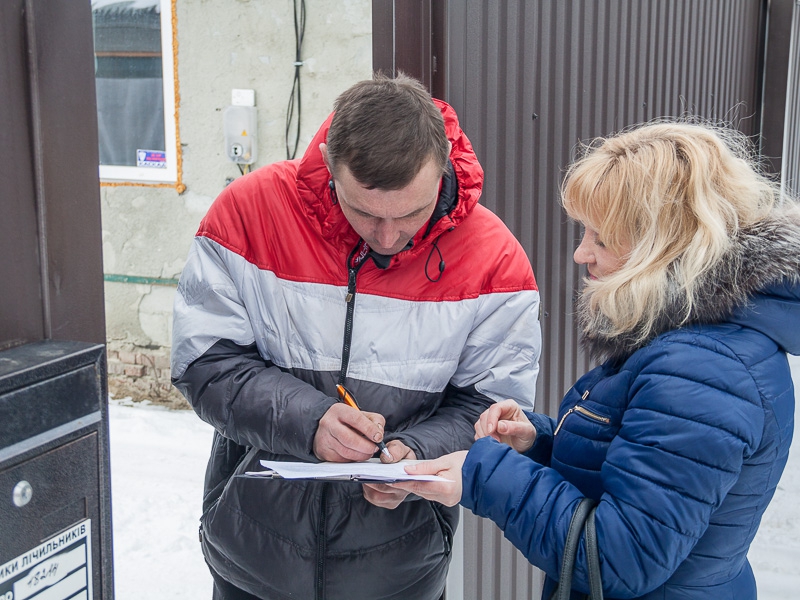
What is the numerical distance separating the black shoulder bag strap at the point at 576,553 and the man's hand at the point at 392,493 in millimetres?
442

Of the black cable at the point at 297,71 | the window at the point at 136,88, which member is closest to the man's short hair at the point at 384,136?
the black cable at the point at 297,71

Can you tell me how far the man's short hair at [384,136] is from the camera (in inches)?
63.4

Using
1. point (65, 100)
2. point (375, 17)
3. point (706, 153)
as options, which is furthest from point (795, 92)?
point (65, 100)

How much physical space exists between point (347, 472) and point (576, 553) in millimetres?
409

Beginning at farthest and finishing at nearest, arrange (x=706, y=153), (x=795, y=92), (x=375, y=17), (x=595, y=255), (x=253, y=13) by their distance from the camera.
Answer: (x=795, y=92)
(x=253, y=13)
(x=375, y=17)
(x=595, y=255)
(x=706, y=153)

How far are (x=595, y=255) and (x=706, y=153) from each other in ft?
0.85

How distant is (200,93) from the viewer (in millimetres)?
5156

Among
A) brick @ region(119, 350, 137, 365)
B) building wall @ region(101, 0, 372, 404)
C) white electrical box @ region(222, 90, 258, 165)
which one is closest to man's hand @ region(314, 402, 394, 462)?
building wall @ region(101, 0, 372, 404)

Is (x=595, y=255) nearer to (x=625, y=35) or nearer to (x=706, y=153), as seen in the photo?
(x=706, y=153)

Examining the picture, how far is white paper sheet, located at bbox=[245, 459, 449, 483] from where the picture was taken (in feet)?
4.67

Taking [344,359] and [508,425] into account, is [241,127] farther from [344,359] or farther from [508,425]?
[508,425]

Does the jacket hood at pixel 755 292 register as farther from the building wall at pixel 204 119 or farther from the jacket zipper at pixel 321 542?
the building wall at pixel 204 119

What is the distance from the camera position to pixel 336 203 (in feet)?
5.79

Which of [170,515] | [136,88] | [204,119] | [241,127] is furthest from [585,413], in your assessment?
[136,88]
